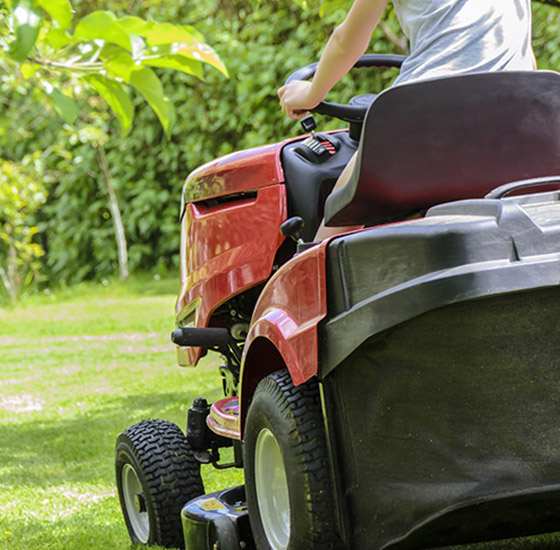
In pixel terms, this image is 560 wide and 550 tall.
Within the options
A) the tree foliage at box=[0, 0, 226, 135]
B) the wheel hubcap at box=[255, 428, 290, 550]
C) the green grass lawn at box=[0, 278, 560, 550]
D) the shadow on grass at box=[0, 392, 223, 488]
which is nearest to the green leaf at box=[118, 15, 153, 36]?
the tree foliage at box=[0, 0, 226, 135]

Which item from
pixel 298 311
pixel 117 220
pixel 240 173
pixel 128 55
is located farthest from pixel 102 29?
pixel 117 220

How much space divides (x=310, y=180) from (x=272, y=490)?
2.96 ft

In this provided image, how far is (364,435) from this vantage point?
1.84m

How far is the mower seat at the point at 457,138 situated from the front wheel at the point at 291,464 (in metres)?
0.43

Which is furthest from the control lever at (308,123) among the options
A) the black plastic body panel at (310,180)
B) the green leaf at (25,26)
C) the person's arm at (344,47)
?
the green leaf at (25,26)

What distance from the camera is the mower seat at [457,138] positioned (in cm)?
190

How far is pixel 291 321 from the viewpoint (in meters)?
2.02

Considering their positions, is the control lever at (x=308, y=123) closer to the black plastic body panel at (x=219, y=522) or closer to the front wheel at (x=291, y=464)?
the front wheel at (x=291, y=464)

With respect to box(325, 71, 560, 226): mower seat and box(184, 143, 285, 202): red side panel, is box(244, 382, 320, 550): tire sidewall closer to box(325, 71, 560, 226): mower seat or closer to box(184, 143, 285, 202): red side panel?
box(325, 71, 560, 226): mower seat

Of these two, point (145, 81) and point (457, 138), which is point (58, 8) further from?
point (457, 138)

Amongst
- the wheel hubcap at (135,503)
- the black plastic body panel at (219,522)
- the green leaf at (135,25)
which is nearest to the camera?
the green leaf at (135,25)

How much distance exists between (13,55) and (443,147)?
96 centimetres

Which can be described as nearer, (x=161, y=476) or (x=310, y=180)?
(x=310, y=180)

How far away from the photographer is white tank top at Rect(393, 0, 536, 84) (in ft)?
6.92
